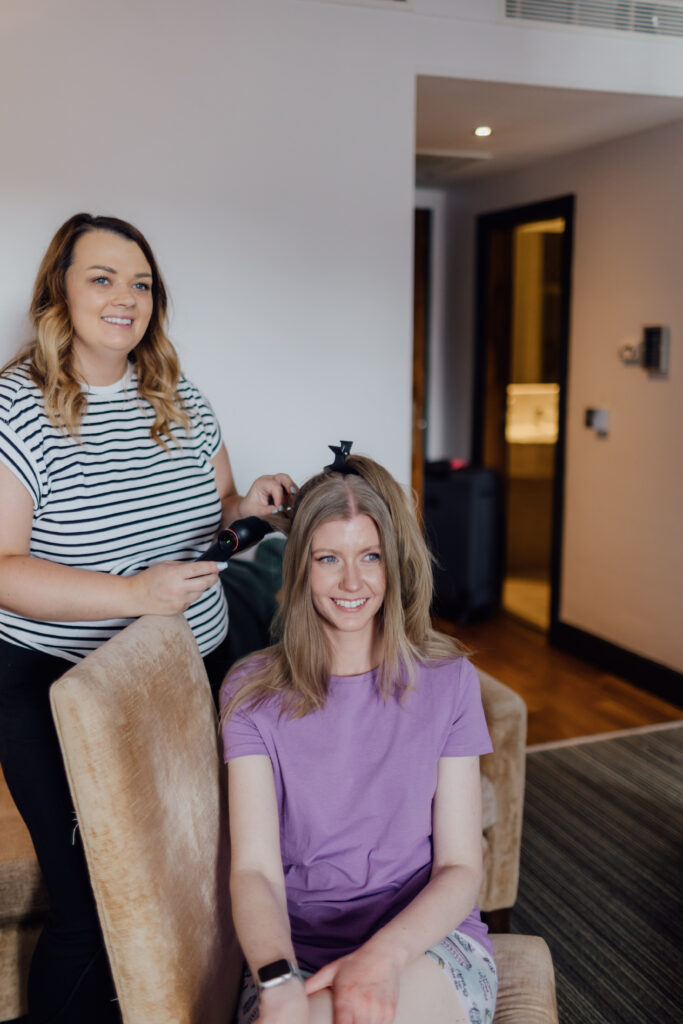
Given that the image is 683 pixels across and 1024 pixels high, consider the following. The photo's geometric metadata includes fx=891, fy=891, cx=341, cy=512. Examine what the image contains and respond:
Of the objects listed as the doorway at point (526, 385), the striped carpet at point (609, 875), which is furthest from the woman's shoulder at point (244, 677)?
the doorway at point (526, 385)

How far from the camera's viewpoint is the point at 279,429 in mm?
2787

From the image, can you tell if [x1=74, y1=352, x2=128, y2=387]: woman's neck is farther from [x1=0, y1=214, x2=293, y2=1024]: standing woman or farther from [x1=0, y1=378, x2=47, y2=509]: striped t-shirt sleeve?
[x1=0, y1=378, x2=47, y2=509]: striped t-shirt sleeve

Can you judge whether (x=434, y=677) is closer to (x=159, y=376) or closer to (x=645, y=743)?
(x=159, y=376)

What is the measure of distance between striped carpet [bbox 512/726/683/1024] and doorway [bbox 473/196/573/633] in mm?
1423

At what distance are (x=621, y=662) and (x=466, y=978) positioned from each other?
299 centimetres

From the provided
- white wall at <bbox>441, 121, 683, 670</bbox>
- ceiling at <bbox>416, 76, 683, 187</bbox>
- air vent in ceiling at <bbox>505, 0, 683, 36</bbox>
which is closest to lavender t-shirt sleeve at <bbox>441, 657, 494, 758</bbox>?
ceiling at <bbox>416, 76, 683, 187</bbox>

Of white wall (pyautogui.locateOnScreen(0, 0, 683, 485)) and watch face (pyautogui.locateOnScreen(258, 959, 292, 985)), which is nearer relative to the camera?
watch face (pyautogui.locateOnScreen(258, 959, 292, 985))

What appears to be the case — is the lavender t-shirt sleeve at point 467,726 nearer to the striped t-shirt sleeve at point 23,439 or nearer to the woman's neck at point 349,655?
the woman's neck at point 349,655

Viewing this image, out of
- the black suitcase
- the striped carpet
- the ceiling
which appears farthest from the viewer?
the black suitcase

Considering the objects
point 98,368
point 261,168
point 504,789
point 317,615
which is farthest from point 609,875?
point 261,168

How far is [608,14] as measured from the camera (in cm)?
305

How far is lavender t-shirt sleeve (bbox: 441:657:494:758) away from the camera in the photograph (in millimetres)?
1364

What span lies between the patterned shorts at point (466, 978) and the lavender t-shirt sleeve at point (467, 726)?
0.84ft

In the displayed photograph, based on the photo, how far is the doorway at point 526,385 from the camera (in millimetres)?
4480
